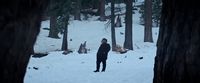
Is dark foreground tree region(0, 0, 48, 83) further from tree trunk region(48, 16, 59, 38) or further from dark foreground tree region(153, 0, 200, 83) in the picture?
tree trunk region(48, 16, 59, 38)

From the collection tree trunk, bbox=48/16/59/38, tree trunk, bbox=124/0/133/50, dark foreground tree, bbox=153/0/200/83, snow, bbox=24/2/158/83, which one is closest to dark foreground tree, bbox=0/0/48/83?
dark foreground tree, bbox=153/0/200/83

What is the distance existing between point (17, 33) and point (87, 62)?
77.7ft

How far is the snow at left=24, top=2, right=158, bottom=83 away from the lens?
19.2 metres

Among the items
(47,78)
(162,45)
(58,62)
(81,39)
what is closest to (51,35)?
(81,39)

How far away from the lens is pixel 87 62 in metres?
27.2

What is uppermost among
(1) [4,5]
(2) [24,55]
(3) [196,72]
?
(1) [4,5]

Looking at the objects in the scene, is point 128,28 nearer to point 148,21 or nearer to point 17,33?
point 148,21

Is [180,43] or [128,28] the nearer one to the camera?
[180,43]

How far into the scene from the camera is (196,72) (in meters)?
5.16

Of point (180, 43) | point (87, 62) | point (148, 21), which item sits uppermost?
point (180, 43)

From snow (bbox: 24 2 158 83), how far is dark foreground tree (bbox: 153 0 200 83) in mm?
11959

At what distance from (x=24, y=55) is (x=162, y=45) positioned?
7.87ft

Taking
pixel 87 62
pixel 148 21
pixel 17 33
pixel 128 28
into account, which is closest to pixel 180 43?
pixel 17 33

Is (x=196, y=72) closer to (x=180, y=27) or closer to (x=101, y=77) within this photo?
(x=180, y=27)
